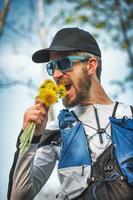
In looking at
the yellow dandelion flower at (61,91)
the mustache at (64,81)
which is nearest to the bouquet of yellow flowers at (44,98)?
the yellow dandelion flower at (61,91)

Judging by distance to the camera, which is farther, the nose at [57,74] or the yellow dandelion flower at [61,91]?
the nose at [57,74]

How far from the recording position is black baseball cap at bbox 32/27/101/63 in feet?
9.41

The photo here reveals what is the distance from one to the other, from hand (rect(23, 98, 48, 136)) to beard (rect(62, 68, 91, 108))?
0.36 meters

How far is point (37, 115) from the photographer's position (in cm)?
237

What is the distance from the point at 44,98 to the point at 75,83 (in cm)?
42

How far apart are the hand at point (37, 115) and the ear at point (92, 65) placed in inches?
23.6

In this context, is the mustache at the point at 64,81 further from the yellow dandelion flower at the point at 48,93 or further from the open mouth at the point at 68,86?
the yellow dandelion flower at the point at 48,93

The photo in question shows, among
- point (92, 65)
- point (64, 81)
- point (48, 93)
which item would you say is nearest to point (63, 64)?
point (64, 81)

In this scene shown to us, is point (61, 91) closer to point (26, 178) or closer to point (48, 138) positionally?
point (48, 138)

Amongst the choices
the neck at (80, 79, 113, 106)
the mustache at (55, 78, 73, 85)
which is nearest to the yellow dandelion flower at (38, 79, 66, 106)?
the mustache at (55, 78, 73, 85)

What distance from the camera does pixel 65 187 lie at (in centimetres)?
249

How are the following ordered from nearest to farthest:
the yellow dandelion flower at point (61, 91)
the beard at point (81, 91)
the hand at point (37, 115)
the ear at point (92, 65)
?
1. the hand at point (37, 115)
2. the yellow dandelion flower at point (61, 91)
3. the beard at point (81, 91)
4. the ear at point (92, 65)

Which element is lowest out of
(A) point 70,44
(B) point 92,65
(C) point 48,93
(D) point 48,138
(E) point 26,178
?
(E) point 26,178

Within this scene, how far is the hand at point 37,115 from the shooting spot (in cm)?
237
